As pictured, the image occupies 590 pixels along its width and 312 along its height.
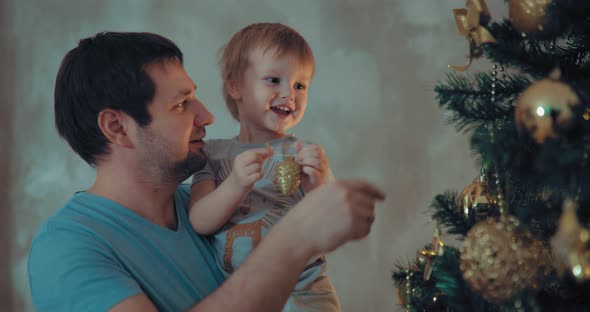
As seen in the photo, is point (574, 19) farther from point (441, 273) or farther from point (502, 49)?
point (441, 273)

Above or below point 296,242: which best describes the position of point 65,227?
above

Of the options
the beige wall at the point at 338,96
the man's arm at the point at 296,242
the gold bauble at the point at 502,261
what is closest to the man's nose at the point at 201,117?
the man's arm at the point at 296,242

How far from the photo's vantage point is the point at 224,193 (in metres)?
1.34

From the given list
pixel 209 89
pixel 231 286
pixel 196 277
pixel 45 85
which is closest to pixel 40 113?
pixel 45 85

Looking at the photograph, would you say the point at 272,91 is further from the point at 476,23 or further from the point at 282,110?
the point at 476,23

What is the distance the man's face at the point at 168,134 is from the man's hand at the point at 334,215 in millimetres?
496

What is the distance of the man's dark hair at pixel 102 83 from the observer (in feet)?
4.66

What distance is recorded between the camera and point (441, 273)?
851mm

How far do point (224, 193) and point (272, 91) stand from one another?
0.35m

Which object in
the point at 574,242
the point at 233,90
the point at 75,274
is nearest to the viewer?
the point at 574,242

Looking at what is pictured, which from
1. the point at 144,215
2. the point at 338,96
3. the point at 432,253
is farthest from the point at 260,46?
the point at 338,96

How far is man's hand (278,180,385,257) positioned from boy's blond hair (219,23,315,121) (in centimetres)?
66

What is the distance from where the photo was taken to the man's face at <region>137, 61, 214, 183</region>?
1.42 m

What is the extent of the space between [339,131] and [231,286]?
70.6 inches
